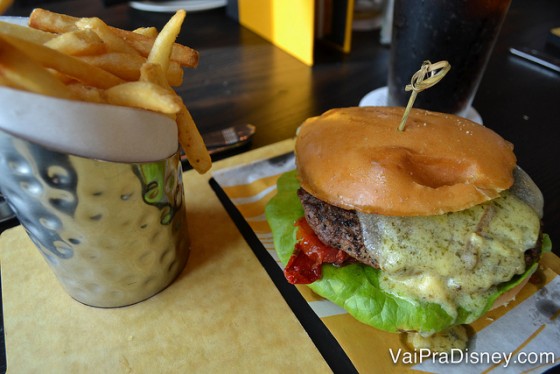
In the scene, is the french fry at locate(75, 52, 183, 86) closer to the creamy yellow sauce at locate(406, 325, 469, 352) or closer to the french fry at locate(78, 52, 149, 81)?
the french fry at locate(78, 52, 149, 81)

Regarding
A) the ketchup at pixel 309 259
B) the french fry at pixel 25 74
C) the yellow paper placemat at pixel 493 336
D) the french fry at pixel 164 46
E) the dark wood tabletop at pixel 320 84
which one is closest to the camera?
the french fry at pixel 25 74

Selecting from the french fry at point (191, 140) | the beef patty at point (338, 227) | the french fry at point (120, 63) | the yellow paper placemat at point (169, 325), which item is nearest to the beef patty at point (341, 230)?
the beef patty at point (338, 227)

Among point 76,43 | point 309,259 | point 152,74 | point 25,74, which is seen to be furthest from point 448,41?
point 25,74

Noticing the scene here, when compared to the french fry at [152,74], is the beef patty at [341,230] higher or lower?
lower

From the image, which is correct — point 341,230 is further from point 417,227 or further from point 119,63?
point 119,63

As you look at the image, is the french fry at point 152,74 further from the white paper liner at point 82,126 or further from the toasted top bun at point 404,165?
the toasted top bun at point 404,165

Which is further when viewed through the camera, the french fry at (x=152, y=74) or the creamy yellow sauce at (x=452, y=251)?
the creamy yellow sauce at (x=452, y=251)

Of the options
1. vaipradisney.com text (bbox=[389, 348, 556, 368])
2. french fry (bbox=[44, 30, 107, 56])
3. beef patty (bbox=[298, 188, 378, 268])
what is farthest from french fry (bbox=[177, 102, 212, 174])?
vaipradisney.com text (bbox=[389, 348, 556, 368])
